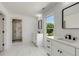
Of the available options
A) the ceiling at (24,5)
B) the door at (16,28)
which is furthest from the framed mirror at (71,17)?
the door at (16,28)

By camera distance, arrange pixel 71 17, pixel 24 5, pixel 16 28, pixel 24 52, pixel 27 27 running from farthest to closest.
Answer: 1. pixel 16 28
2. pixel 27 27
3. pixel 24 52
4. pixel 24 5
5. pixel 71 17

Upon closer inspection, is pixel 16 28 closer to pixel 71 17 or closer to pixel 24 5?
pixel 24 5

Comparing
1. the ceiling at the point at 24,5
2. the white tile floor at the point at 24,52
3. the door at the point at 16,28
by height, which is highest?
the ceiling at the point at 24,5

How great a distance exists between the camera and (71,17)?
9.25 ft

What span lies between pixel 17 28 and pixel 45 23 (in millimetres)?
3669

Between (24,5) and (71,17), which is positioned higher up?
(24,5)

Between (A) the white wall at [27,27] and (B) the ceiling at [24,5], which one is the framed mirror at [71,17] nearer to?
(B) the ceiling at [24,5]

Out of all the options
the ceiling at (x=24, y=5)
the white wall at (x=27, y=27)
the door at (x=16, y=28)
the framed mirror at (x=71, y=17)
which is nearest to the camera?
the framed mirror at (x=71, y=17)

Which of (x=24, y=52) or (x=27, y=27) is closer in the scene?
(x=24, y=52)

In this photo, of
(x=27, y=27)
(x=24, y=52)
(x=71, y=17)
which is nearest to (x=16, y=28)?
(x=27, y=27)

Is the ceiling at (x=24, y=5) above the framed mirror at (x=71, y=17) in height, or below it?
above

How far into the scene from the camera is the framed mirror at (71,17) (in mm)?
2553

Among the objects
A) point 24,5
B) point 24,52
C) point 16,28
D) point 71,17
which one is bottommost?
point 24,52

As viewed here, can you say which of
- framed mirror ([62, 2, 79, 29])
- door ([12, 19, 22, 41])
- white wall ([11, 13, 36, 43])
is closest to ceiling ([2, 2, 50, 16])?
framed mirror ([62, 2, 79, 29])
